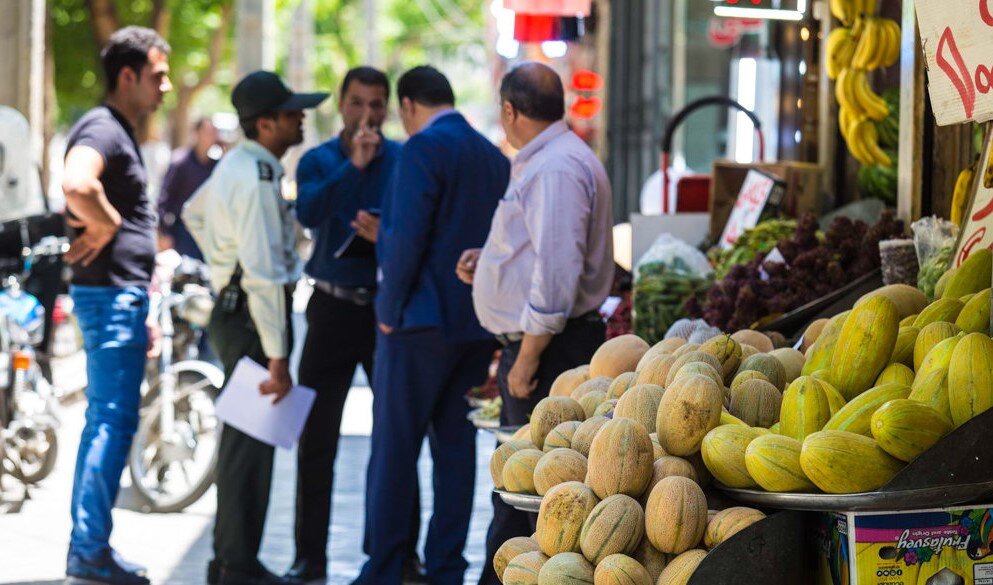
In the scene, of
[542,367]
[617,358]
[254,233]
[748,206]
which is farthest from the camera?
[748,206]

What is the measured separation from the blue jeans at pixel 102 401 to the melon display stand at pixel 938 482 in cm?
412

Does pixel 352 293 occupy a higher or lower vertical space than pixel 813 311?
lower

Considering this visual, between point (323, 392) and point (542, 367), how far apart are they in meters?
1.75

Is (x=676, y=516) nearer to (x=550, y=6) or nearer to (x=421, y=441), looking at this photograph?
(x=421, y=441)

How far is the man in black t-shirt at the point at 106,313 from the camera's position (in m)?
6.27

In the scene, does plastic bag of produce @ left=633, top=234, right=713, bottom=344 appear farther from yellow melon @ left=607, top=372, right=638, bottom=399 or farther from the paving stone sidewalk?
yellow melon @ left=607, top=372, right=638, bottom=399

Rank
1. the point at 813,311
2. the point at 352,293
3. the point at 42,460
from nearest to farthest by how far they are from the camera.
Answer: the point at 813,311 < the point at 352,293 < the point at 42,460

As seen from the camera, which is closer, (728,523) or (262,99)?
(728,523)

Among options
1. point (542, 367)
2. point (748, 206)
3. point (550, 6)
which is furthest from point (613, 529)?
point (550, 6)

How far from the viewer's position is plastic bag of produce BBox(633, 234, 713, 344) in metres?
6.04

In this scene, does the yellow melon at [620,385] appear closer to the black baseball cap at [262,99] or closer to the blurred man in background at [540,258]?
the blurred man in background at [540,258]

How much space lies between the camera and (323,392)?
674cm

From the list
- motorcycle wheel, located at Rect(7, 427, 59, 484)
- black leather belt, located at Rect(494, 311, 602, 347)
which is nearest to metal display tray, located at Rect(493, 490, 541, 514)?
black leather belt, located at Rect(494, 311, 602, 347)

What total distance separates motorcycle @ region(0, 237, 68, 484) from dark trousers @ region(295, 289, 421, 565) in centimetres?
221
